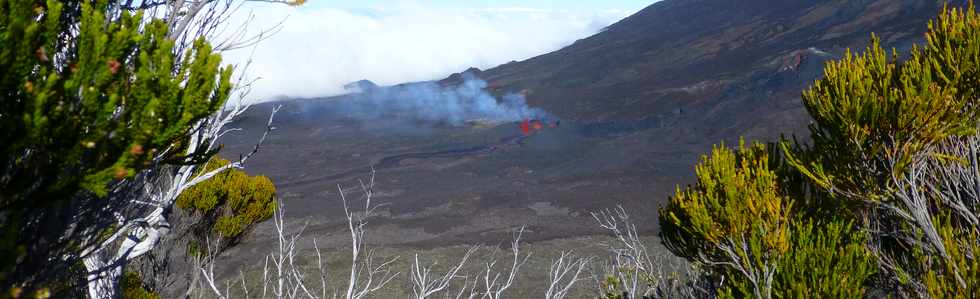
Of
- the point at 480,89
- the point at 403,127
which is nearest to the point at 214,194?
the point at 403,127

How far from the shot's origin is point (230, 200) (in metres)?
13.8

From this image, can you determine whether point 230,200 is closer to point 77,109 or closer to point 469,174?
point 77,109

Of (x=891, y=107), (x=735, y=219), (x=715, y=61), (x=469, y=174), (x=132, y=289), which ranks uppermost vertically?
(x=891, y=107)

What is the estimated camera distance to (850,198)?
5.76m

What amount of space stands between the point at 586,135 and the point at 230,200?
26906mm

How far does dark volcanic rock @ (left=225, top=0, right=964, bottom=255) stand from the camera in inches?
864

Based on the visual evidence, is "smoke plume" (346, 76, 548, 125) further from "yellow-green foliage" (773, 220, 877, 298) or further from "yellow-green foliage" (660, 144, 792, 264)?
"yellow-green foliage" (773, 220, 877, 298)

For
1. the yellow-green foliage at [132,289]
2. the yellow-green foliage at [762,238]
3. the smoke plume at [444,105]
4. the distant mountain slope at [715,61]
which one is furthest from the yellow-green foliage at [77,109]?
the smoke plume at [444,105]

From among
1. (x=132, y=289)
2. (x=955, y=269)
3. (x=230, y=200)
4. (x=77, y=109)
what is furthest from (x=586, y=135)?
(x=77, y=109)

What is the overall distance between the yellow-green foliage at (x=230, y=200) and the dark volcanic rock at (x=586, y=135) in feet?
14.9

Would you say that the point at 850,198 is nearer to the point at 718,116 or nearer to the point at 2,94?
the point at 2,94

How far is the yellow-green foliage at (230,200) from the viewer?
1273 centimetres

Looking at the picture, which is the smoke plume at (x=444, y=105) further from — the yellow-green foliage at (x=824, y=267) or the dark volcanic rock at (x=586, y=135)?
the yellow-green foliage at (x=824, y=267)

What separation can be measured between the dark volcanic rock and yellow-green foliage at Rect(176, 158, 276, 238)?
14.9ft
